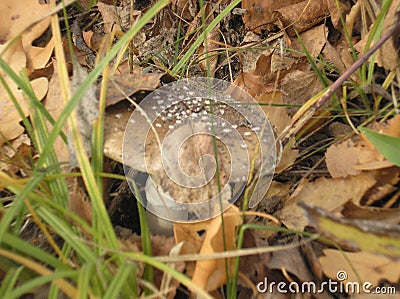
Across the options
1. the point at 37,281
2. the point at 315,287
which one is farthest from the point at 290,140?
the point at 37,281

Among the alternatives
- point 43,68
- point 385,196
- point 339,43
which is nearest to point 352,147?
point 385,196

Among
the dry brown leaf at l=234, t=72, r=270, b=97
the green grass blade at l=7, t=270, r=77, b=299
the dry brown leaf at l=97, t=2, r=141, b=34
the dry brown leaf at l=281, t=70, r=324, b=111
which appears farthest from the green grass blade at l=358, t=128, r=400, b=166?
the dry brown leaf at l=97, t=2, r=141, b=34

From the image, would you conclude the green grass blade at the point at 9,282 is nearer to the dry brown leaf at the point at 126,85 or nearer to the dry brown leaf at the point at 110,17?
the dry brown leaf at the point at 126,85

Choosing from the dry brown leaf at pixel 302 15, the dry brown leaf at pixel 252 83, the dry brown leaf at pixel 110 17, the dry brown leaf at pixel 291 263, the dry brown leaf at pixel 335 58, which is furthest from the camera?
the dry brown leaf at pixel 110 17

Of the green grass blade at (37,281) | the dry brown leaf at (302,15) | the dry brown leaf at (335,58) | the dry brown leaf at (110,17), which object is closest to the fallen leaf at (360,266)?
the green grass blade at (37,281)

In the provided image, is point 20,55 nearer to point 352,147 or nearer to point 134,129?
point 134,129
